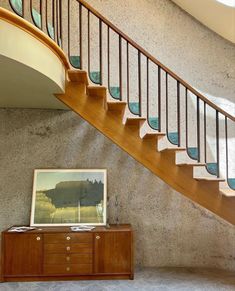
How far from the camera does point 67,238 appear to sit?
345 centimetres

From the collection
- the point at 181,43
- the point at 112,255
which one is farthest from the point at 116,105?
the point at 181,43

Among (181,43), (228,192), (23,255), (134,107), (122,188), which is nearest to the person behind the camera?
(228,192)

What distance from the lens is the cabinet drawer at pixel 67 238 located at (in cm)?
344

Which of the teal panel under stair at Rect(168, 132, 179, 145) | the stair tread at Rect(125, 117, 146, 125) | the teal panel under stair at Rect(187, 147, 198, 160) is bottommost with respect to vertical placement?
the teal panel under stair at Rect(187, 147, 198, 160)

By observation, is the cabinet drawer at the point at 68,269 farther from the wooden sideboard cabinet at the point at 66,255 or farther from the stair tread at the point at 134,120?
the stair tread at the point at 134,120

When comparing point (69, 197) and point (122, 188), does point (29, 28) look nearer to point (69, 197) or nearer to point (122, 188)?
point (69, 197)

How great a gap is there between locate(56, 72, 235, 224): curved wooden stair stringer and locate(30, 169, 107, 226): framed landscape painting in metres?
1.06

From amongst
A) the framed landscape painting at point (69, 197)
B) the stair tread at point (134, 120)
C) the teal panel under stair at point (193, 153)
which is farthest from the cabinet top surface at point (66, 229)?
the stair tread at point (134, 120)

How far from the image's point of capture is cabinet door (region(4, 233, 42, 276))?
134 inches

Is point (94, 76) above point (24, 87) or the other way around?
above

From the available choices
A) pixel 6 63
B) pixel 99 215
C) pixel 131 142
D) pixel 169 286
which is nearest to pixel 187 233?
pixel 169 286

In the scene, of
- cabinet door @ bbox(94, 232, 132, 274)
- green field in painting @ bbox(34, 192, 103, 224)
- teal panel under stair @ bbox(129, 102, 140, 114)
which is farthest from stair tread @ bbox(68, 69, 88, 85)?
cabinet door @ bbox(94, 232, 132, 274)

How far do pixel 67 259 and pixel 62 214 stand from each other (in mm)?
622

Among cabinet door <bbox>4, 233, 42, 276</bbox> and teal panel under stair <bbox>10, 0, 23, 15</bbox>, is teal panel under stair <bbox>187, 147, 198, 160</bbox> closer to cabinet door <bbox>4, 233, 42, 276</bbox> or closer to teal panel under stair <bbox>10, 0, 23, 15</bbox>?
cabinet door <bbox>4, 233, 42, 276</bbox>
